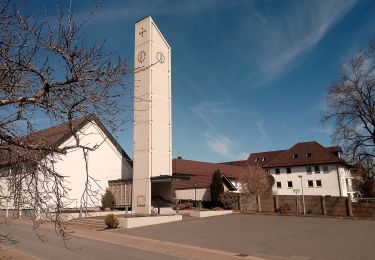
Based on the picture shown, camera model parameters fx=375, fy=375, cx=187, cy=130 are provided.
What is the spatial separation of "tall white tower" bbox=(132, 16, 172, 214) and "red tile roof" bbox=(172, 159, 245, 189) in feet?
32.5

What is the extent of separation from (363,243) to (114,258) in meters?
10.8

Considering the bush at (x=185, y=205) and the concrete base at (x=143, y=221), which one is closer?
the concrete base at (x=143, y=221)

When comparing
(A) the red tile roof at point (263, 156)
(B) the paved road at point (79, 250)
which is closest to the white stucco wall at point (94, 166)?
(B) the paved road at point (79, 250)

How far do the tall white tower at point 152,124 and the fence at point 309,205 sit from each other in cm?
743

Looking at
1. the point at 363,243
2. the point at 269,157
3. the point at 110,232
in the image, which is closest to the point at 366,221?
the point at 363,243

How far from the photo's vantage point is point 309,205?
29.0m

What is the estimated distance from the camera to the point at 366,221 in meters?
24.1

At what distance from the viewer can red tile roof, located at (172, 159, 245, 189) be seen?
4371 centimetres

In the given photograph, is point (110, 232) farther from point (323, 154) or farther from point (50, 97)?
point (323, 154)

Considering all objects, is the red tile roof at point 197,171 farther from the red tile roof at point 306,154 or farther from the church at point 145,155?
the church at point 145,155

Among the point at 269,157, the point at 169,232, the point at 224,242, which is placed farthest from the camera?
the point at 269,157

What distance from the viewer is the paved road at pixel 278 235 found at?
15055mm

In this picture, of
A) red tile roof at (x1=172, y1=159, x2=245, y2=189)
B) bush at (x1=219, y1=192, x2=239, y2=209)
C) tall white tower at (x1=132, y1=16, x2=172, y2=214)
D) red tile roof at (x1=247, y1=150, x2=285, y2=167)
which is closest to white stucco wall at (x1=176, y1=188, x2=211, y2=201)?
red tile roof at (x1=172, y1=159, x2=245, y2=189)

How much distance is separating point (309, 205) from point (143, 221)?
13195mm
